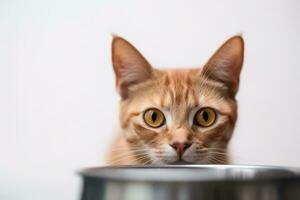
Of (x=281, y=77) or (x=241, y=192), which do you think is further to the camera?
(x=281, y=77)

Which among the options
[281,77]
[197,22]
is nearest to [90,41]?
[197,22]

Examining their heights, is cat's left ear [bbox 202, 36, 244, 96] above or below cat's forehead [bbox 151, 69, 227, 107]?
above

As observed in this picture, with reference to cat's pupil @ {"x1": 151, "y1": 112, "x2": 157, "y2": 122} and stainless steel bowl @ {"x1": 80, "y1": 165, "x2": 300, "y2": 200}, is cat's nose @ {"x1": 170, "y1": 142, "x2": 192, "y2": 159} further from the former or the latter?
stainless steel bowl @ {"x1": 80, "y1": 165, "x2": 300, "y2": 200}

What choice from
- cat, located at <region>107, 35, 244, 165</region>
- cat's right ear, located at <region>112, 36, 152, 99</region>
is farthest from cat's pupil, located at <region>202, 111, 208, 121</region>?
cat's right ear, located at <region>112, 36, 152, 99</region>

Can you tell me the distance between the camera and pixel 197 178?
28 cm

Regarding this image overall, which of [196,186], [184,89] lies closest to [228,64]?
[184,89]

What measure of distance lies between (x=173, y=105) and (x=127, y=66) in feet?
0.39

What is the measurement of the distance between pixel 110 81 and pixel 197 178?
60 cm

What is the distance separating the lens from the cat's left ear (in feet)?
2.81

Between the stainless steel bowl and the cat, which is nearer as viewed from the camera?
the stainless steel bowl

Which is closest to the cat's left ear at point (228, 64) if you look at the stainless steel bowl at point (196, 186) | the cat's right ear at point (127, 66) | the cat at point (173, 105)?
the cat at point (173, 105)

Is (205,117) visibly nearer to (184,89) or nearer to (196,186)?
(184,89)

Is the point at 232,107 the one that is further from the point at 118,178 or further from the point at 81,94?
the point at 118,178

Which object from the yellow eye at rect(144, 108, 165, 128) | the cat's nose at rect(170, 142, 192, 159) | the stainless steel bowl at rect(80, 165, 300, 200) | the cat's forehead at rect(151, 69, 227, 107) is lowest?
the stainless steel bowl at rect(80, 165, 300, 200)
